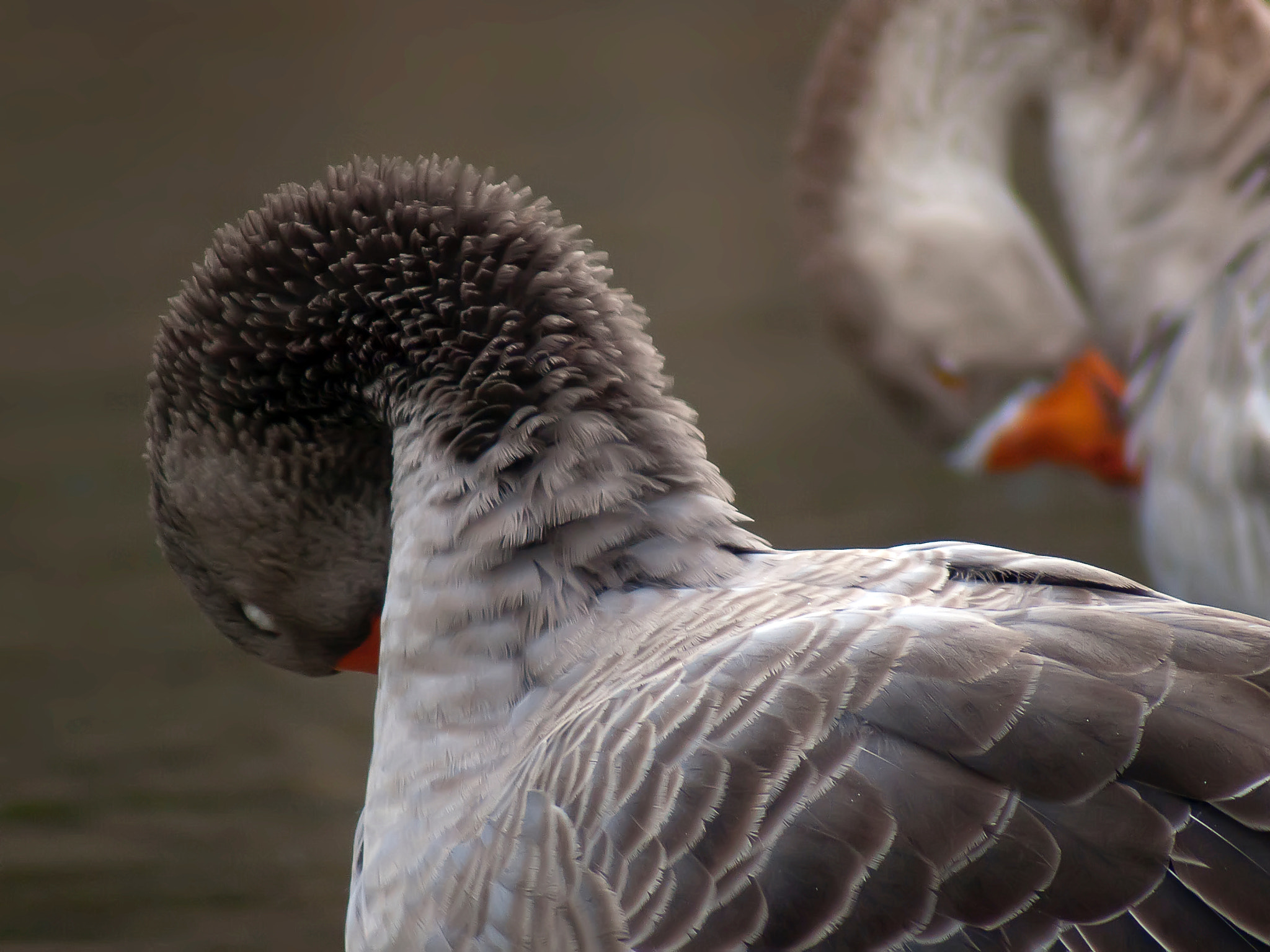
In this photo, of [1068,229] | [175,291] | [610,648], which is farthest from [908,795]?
[175,291]

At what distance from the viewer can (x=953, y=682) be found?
137 cm

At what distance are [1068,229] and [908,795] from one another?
94.5 inches

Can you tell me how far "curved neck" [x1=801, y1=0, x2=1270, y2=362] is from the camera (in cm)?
289

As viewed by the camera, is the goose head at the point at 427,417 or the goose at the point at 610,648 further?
the goose head at the point at 427,417

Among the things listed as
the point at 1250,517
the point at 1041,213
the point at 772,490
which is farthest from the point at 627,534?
the point at 1041,213

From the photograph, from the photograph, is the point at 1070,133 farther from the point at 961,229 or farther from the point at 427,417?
the point at 427,417

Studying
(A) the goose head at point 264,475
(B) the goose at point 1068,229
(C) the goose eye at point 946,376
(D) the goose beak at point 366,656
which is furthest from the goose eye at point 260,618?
(C) the goose eye at point 946,376

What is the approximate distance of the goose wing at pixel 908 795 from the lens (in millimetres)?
1277

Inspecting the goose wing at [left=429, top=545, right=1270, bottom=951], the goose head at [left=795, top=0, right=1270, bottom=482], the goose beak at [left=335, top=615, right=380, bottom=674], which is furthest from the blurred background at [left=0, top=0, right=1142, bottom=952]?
the goose wing at [left=429, top=545, right=1270, bottom=951]

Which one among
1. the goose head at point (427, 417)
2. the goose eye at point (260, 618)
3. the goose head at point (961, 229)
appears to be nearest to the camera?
the goose head at point (427, 417)

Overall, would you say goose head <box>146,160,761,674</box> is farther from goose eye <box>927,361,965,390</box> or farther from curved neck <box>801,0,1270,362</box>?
goose eye <box>927,361,965,390</box>

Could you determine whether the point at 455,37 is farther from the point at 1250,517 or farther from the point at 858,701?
the point at 858,701

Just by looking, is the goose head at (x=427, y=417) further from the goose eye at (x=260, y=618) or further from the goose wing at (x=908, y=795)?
the goose wing at (x=908, y=795)

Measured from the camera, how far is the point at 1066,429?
332 cm
